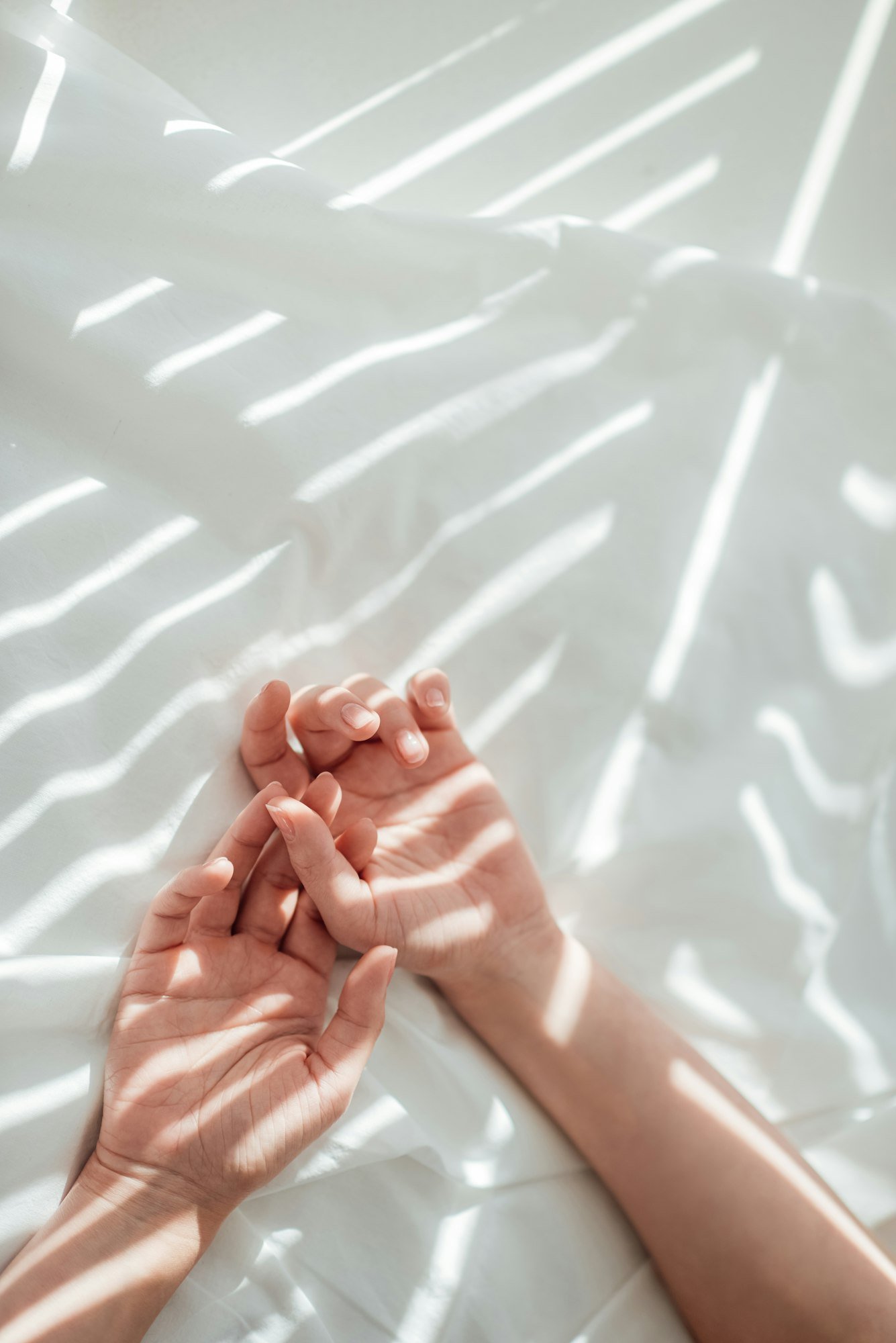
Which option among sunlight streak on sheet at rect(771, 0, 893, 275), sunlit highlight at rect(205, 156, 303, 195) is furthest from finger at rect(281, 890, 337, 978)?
sunlight streak on sheet at rect(771, 0, 893, 275)

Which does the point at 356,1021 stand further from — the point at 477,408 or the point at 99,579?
the point at 477,408

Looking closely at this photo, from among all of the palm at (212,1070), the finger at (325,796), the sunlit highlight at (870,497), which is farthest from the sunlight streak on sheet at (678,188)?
the palm at (212,1070)

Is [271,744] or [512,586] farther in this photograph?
[512,586]

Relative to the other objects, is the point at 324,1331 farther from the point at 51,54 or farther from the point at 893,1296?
the point at 51,54

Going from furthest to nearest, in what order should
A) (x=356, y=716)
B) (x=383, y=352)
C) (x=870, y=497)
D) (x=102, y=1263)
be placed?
(x=870, y=497)
(x=383, y=352)
(x=356, y=716)
(x=102, y=1263)

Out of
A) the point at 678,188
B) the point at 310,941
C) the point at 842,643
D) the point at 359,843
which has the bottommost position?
the point at 310,941

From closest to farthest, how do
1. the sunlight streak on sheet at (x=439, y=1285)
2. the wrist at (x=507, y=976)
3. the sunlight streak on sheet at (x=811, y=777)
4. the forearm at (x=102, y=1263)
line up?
the forearm at (x=102, y=1263), the sunlight streak on sheet at (x=439, y=1285), the wrist at (x=507, y=976), the sunlight streak on sheet at (x=811, y=777)

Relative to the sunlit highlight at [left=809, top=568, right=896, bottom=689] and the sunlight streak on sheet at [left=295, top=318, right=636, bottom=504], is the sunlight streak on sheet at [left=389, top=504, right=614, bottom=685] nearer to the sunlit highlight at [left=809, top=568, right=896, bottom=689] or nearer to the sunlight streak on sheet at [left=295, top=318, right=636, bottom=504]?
the sunlight streak on sheet at [left=295, top=318, right=636, bottom=504]

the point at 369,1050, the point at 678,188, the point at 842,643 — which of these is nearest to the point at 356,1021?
the point at 369,1050

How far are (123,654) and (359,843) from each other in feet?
0.98

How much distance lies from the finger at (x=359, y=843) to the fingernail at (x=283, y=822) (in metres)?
0.07

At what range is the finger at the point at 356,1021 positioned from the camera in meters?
0.86

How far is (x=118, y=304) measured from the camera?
95 centimetres

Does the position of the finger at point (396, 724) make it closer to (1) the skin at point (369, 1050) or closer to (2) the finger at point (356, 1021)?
(1) the skin at point (369, 1050)
